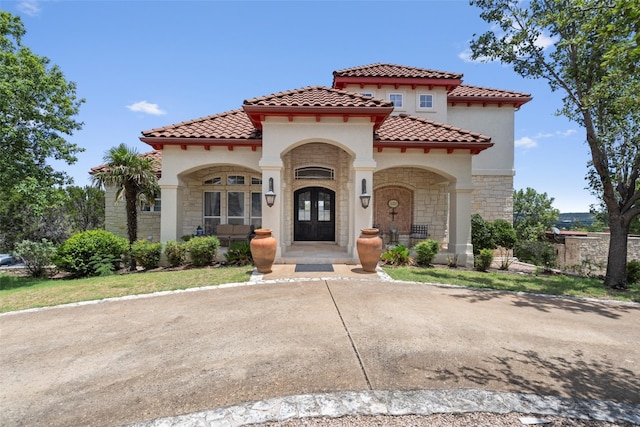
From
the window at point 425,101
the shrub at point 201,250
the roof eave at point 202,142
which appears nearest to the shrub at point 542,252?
the window at point 425,101

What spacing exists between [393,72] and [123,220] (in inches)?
Answer: 583

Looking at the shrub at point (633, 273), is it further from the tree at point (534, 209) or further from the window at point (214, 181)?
the tree at point (534, 209)

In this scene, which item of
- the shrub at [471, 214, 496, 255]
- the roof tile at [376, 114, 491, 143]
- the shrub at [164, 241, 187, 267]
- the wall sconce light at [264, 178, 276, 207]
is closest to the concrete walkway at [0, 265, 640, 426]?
the shrub at [164, 241, 187, 267]

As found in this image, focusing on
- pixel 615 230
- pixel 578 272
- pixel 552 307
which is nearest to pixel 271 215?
pixel 552 307

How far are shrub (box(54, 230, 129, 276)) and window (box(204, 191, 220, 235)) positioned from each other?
3.43 m

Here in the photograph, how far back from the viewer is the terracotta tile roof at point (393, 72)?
1446 centimetres

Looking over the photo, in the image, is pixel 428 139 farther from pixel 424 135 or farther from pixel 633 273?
pixel 633 273

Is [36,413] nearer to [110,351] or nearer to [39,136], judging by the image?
[110,351]

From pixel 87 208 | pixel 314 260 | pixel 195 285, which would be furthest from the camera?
pixel 87 208

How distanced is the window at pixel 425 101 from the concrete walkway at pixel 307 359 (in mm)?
11235

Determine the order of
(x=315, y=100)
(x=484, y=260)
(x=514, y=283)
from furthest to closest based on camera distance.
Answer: (x=484, y=260)
(x=315, y=100)
(x=514, y=283)

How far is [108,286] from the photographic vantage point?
7.66m

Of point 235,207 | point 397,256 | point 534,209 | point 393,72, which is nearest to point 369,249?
point 397,256

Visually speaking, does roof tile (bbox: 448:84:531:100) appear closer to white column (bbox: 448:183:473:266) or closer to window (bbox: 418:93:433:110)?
window (bbox: 418:93:433:110)
